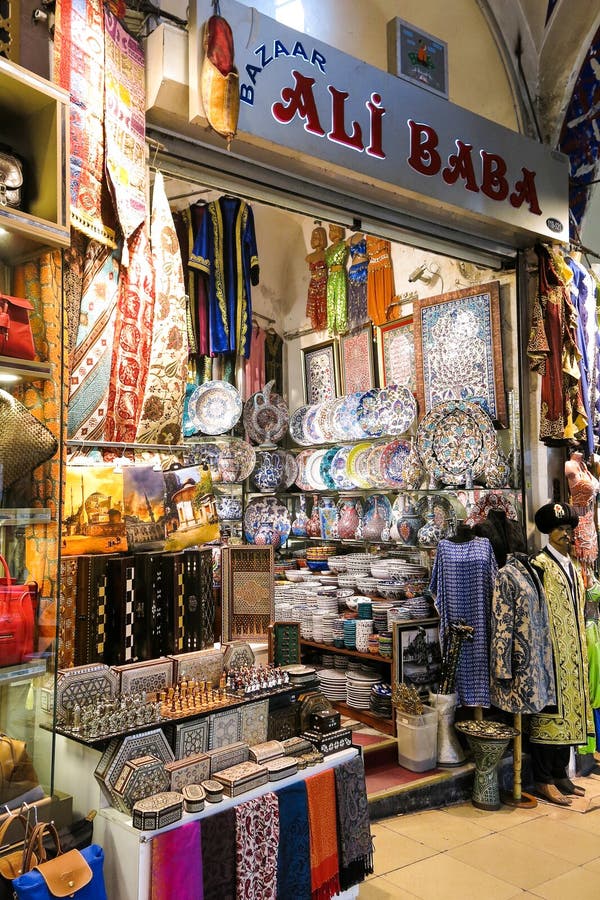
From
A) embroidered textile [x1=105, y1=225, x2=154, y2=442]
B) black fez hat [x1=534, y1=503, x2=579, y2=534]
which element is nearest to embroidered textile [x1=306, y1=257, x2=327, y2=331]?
black fez hat [x1=534, y1=503, x2=579, y2=534]

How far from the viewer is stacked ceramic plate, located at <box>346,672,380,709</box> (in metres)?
4.92

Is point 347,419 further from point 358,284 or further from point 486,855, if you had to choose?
point 486,855

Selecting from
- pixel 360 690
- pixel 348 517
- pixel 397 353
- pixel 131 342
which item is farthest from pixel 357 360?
pixel 131 342

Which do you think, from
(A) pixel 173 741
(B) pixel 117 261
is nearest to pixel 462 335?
(B) pixel 117 261

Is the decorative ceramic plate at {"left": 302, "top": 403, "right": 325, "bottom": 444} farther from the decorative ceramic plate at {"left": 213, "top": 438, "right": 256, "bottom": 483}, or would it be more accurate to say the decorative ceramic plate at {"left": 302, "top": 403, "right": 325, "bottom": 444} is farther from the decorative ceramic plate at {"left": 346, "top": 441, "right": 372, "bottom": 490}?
the decorative ceramic plate at {"left": 213, "top": 438, "right": 256, "bottom": 483}

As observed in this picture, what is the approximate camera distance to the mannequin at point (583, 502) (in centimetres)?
473

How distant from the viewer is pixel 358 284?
6.02m

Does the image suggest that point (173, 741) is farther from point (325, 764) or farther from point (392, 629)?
point (392, 629)

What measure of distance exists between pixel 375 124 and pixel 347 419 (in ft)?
8.80

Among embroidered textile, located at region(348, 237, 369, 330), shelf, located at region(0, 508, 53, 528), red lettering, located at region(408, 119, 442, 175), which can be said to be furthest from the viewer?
embroidered textile, located at region(348, 237, 369, 330)

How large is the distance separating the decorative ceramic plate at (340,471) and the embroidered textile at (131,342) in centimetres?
322

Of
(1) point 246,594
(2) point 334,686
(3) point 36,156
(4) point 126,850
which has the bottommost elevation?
(2) point 334,686

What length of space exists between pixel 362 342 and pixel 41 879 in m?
4.73

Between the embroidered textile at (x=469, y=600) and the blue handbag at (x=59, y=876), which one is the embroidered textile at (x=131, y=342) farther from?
the embroidered textile at (x=469, y=600)
